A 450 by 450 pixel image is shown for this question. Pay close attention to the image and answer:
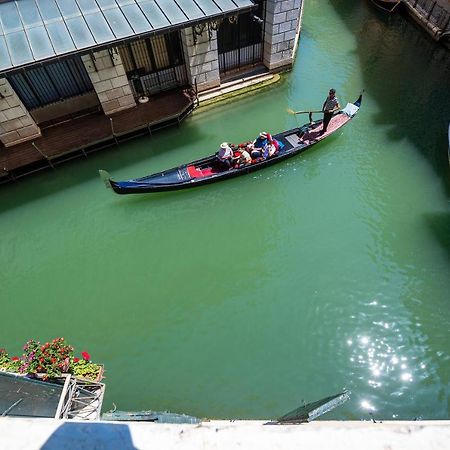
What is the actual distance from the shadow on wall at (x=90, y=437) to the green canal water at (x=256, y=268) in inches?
113

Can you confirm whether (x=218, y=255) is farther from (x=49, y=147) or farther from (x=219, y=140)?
(x=49, y=147)

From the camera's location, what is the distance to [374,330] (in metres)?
9.05

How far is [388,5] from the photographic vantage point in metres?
19.7

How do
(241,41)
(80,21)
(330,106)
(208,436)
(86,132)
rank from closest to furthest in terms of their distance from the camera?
(208,436), (80,21), (330,106), (86,132), (241,41)

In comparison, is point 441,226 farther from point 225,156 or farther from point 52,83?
point 52,83

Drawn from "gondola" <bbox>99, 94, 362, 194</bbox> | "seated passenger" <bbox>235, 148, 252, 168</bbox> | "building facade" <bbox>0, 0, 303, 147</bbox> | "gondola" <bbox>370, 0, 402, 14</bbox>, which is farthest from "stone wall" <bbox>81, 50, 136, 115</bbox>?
"gondola" <bbox>370, 0, 402, 14</bbox>

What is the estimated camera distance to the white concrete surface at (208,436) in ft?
17.3

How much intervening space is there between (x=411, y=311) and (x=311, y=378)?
349 cm

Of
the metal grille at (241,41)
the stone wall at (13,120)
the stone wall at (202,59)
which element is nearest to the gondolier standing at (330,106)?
the metal grille at (241,41)

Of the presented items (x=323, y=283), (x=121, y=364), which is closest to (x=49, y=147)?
(x=121, y=364)

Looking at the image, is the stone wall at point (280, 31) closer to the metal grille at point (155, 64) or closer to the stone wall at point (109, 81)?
the metal grille at point (155, 64)

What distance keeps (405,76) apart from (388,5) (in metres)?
6.96

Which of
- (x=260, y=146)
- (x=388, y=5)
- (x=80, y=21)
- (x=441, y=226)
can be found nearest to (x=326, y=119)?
(x=260, y=146)

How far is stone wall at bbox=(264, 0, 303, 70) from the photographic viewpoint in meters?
13.5
